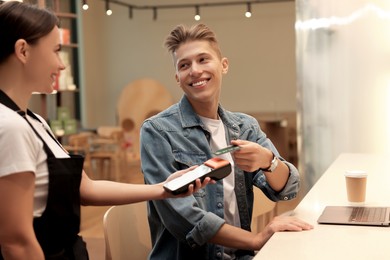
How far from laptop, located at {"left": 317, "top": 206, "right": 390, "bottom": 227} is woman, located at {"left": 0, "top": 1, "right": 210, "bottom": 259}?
0.76m

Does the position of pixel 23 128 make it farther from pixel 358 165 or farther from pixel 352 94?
pixel 352 94

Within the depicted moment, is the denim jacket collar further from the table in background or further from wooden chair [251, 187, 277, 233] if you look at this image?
the table in background

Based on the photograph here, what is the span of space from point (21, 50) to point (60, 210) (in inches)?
15.7

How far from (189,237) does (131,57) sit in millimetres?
9465

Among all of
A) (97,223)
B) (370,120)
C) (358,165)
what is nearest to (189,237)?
(358,165)

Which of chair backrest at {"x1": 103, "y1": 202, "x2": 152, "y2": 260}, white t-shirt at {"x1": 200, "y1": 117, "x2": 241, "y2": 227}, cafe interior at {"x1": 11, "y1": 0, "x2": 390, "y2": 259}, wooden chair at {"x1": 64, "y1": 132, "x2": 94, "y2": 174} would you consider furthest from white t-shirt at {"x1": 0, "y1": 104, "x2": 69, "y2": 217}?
wooden chair at {"x1": 64, "y1": 132, "x2": 94, "y2": 174}

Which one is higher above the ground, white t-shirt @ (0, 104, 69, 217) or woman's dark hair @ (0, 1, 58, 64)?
woman's dark hair @ (0, 1, 58, 64)

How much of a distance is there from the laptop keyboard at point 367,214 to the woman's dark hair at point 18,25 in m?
1.06

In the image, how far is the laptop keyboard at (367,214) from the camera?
1.80 m

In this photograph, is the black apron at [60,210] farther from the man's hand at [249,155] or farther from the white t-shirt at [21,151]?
the man's hand at [249,155]

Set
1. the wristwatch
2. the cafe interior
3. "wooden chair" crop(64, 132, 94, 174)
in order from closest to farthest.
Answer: the wristwatch, "wooden chair" crop(64, 132, 94, 174), the cafe interior

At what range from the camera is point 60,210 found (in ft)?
4.82

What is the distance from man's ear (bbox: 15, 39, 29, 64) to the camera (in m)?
1.40

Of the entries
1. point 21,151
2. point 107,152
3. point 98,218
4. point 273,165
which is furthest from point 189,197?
point 107,152
